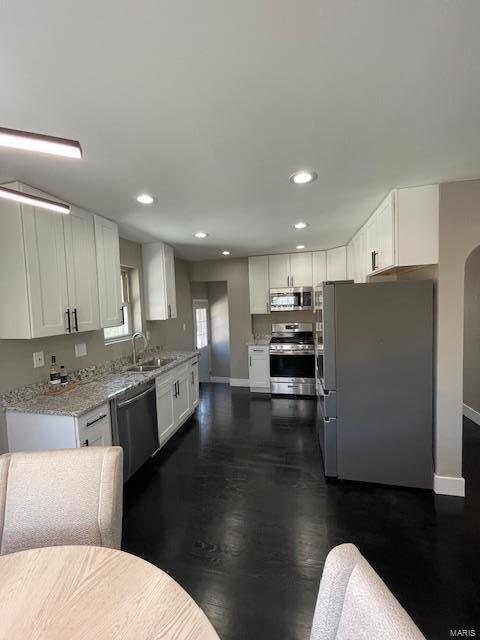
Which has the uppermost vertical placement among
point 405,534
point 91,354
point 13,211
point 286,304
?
point 13,211

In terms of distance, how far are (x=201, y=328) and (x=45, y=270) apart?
3742 mm

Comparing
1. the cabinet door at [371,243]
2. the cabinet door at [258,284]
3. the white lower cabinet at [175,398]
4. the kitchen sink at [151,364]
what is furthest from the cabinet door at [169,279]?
the cabinet door at [371,243]

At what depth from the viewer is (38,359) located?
2.28 metres

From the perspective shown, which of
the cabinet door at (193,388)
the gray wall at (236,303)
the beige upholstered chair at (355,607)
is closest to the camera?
the beige upholstered chair at (355,607)

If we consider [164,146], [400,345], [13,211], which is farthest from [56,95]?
[400,345]

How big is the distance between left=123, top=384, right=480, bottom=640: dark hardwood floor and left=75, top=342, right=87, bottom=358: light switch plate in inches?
50.5

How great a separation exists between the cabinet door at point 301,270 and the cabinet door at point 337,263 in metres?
0.31

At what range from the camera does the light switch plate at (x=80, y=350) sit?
105 inches

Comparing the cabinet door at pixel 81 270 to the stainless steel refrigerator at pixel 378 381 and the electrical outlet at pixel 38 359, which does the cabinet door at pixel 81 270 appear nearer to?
the electrical outlet at pixel 38 359

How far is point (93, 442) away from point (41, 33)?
7.18 feet

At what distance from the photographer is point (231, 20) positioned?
873mm

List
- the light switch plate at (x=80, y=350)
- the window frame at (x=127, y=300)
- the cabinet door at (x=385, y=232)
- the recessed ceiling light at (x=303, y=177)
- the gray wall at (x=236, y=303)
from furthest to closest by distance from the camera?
the gray wall at (x=236, y=303) < the window frame at (x=127, y=300) < the light switch plate at (x=80, y=350) < the cabinet door at (x=385, y=232) < the recessed ceiling light at (x=303, y=177)

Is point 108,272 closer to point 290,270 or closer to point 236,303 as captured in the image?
point 236,303

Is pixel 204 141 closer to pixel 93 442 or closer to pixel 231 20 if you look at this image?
pixel 231 20
